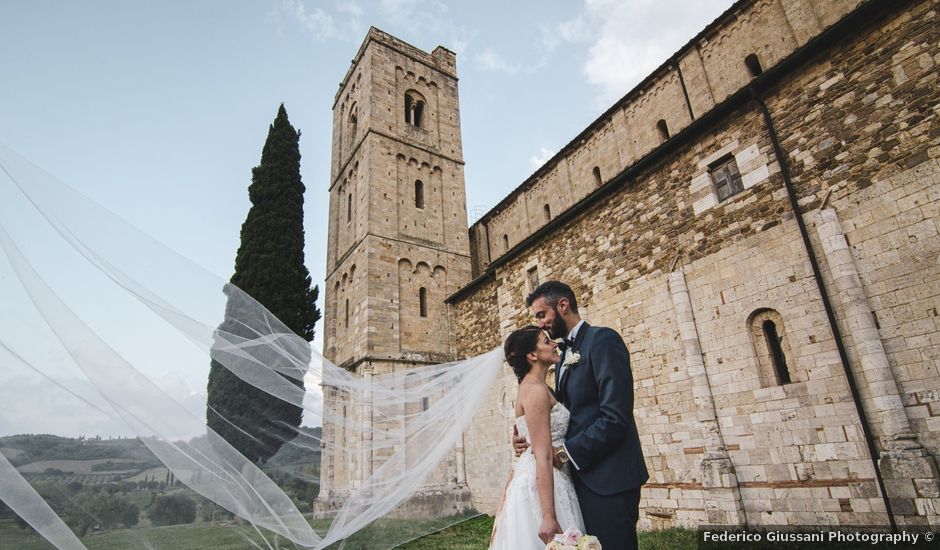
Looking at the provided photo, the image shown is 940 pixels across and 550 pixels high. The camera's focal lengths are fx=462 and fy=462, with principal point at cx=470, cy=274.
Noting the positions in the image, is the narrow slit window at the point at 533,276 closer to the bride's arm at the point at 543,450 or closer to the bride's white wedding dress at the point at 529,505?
the bride's white wedding dress at the point at 529,505

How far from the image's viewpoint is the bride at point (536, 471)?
2.60 meters

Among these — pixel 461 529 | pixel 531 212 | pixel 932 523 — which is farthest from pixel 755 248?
pixel 531 212

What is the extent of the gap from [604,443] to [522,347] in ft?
2.60

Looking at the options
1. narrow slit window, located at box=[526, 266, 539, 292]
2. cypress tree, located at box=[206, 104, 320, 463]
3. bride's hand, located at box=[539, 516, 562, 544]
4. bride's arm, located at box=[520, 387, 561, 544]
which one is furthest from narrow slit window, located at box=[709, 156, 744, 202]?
cypress tree, located at box=[206, 104, 320, 463]

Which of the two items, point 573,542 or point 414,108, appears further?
point 414,108

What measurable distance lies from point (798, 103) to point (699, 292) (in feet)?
11.6

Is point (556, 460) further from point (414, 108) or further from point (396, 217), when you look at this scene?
point (414, 108)

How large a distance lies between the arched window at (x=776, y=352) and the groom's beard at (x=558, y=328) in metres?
6.27

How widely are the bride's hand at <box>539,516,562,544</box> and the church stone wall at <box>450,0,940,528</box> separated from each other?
603 cm

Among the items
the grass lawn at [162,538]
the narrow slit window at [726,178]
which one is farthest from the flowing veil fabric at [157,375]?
the narrow slit window at [726,178]

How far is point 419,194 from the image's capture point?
2030cm

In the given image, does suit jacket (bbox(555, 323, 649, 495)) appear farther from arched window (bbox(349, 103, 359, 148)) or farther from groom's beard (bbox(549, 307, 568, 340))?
arched window (bbox(349, 103, 359, 148))

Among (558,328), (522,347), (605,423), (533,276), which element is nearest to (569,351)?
(558,328)

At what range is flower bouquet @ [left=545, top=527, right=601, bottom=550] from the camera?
2.21 meters
